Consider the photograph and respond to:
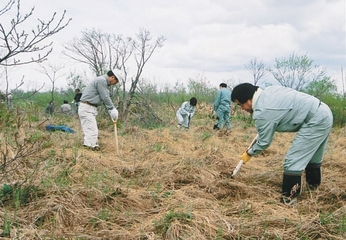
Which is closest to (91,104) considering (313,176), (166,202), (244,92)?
(166,202)

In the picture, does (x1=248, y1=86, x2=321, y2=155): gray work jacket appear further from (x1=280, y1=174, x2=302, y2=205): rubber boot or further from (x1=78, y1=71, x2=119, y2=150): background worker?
(x1=78, y1=71, x2=119, y2=150): background worker

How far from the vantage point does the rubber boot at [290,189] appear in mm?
3260

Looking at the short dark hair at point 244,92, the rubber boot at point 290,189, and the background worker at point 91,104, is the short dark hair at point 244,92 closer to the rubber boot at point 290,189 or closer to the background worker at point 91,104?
the rubber boot at point 290,189

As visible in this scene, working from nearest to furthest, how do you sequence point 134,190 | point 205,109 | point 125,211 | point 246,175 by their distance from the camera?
point 125,211 < point 134,190 < point 246,175 < point 205,109

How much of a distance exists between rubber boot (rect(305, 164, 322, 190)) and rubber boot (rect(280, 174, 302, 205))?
16.8 inches

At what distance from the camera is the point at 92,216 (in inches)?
108

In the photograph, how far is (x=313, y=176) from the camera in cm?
368

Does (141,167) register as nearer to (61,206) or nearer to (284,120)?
(61,206)

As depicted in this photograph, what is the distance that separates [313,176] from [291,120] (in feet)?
2.73

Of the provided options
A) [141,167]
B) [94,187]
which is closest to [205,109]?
[141,167]

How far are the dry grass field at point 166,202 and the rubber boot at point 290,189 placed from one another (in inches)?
3.4

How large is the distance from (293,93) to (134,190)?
1.87 m

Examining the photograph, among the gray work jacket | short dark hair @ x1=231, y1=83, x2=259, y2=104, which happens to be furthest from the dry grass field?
short dark hair @ x1=231, y1=83, x2=259, y2=104

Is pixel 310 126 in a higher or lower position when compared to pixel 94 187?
higher
